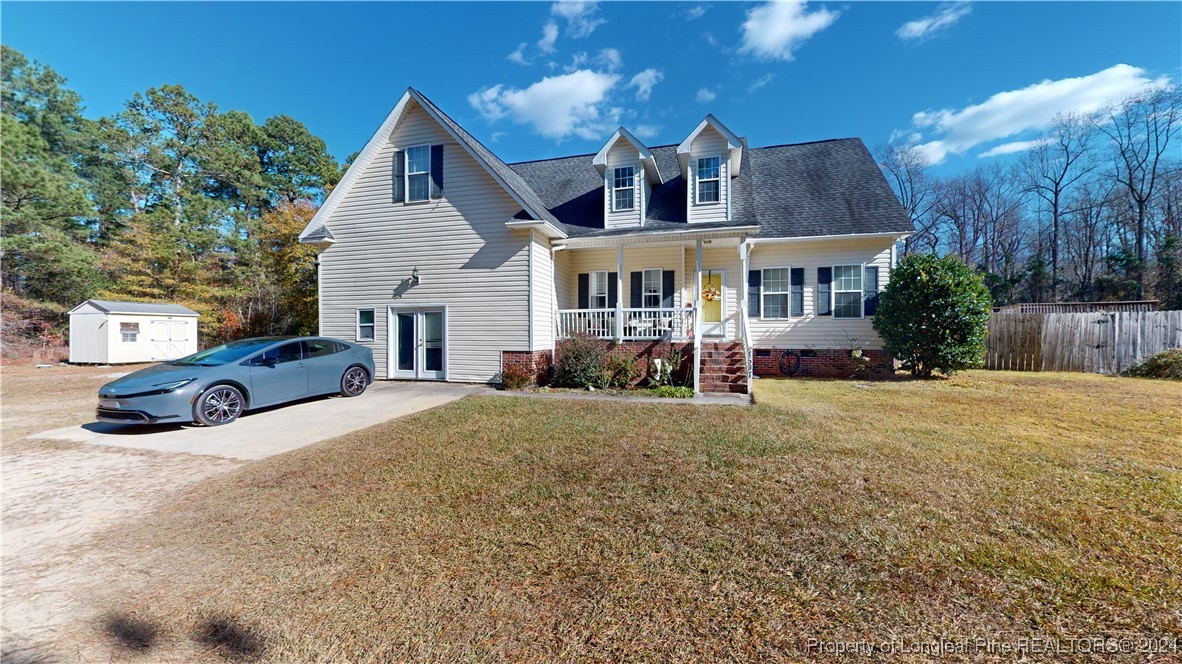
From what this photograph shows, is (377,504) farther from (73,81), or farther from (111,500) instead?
(73,81)

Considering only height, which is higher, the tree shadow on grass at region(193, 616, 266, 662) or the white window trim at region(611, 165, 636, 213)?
the white window trim at region(611, 165, 636, 213)

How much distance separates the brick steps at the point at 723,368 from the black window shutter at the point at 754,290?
367 centimetres

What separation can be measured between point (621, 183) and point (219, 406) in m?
11.0

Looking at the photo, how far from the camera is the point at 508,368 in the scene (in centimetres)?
1103

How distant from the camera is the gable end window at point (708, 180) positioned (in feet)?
41.1

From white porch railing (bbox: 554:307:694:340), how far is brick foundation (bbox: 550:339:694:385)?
0.64ft

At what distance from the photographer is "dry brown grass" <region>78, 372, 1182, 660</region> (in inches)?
85.5

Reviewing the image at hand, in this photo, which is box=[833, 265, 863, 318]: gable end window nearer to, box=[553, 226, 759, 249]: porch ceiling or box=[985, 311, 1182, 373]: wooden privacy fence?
box=[553, 226, 759, 249]: porch ceiling

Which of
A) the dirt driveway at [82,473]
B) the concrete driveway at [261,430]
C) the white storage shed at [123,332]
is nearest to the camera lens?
the dirt driveway at [82,473]

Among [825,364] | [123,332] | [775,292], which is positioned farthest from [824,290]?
[123,332]

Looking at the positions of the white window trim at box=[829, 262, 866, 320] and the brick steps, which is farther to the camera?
the white window trim at box=[829, 262, 866, 320]

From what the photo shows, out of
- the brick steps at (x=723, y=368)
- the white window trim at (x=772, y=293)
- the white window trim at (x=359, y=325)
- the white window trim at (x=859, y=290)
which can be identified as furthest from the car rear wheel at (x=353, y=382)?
the white window trim at (x=859, y=290)

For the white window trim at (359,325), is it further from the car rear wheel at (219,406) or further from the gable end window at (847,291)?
the gable end window at (847,291)

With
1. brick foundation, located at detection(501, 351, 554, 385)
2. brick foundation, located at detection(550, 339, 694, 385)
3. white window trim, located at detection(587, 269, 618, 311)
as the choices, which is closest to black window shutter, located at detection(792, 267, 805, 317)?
brick foundation, located at detection(550, 339, 694, 385)
